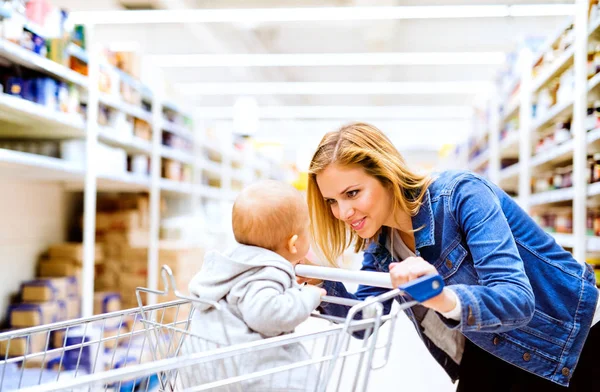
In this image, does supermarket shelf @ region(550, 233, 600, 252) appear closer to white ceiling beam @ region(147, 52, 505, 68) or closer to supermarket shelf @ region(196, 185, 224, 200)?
white ceiling beam @ region(147, 52, 505, 68)

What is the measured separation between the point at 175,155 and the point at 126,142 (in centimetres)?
123

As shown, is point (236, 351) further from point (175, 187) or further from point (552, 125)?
point (175, 187)

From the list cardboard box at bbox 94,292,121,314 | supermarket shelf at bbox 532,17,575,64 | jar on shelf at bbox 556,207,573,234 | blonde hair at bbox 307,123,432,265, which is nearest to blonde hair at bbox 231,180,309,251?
blonde hair at bbox 307,123,432,265

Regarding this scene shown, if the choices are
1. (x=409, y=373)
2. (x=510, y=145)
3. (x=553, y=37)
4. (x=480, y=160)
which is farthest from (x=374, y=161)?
(x=480, y=160)

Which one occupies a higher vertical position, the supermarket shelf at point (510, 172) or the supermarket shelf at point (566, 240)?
the supermarket shelf at point (510, 172)

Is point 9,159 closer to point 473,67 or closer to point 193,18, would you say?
point 193,18

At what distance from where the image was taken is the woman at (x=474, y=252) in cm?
137

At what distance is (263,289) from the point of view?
3.93 ft

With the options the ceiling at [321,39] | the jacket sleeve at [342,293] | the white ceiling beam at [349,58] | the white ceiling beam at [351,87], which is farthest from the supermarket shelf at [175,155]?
the jacket sleeve at [342,293]

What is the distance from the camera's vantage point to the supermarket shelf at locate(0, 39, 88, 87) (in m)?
3.04

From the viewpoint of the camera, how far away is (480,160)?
7.15 meters

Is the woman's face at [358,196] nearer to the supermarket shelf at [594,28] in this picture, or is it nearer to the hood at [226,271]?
the hood at [226,271]

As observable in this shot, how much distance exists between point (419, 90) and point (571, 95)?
5.59m

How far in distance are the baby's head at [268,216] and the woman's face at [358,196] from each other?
0.62ft
